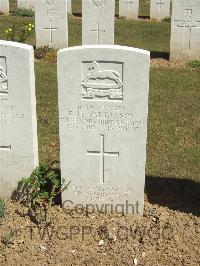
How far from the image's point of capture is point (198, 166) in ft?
21.9

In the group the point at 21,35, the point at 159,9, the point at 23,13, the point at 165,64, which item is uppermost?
the point at 159,9

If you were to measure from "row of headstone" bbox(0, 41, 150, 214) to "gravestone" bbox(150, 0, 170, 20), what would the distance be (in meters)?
15.6

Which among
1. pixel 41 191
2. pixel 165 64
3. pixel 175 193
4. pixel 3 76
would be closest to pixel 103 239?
pixel 41 191

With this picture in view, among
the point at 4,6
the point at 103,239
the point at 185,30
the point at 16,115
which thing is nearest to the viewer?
the point at 103,239

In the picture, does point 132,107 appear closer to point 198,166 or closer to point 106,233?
point 106,233

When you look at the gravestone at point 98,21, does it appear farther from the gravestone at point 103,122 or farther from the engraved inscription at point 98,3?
the gravestone at point 103,122

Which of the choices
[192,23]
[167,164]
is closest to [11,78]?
[167,164]

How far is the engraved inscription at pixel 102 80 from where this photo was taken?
15.6ft

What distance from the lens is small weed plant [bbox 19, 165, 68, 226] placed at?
517 cm

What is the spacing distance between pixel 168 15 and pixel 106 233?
1639cm

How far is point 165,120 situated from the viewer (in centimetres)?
847

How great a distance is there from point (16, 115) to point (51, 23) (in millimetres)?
8483

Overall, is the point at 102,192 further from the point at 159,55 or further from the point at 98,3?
the point at 159,55

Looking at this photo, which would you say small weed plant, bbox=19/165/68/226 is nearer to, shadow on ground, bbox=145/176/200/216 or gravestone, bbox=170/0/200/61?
shadow on ground, bbox=145/176/200/216
